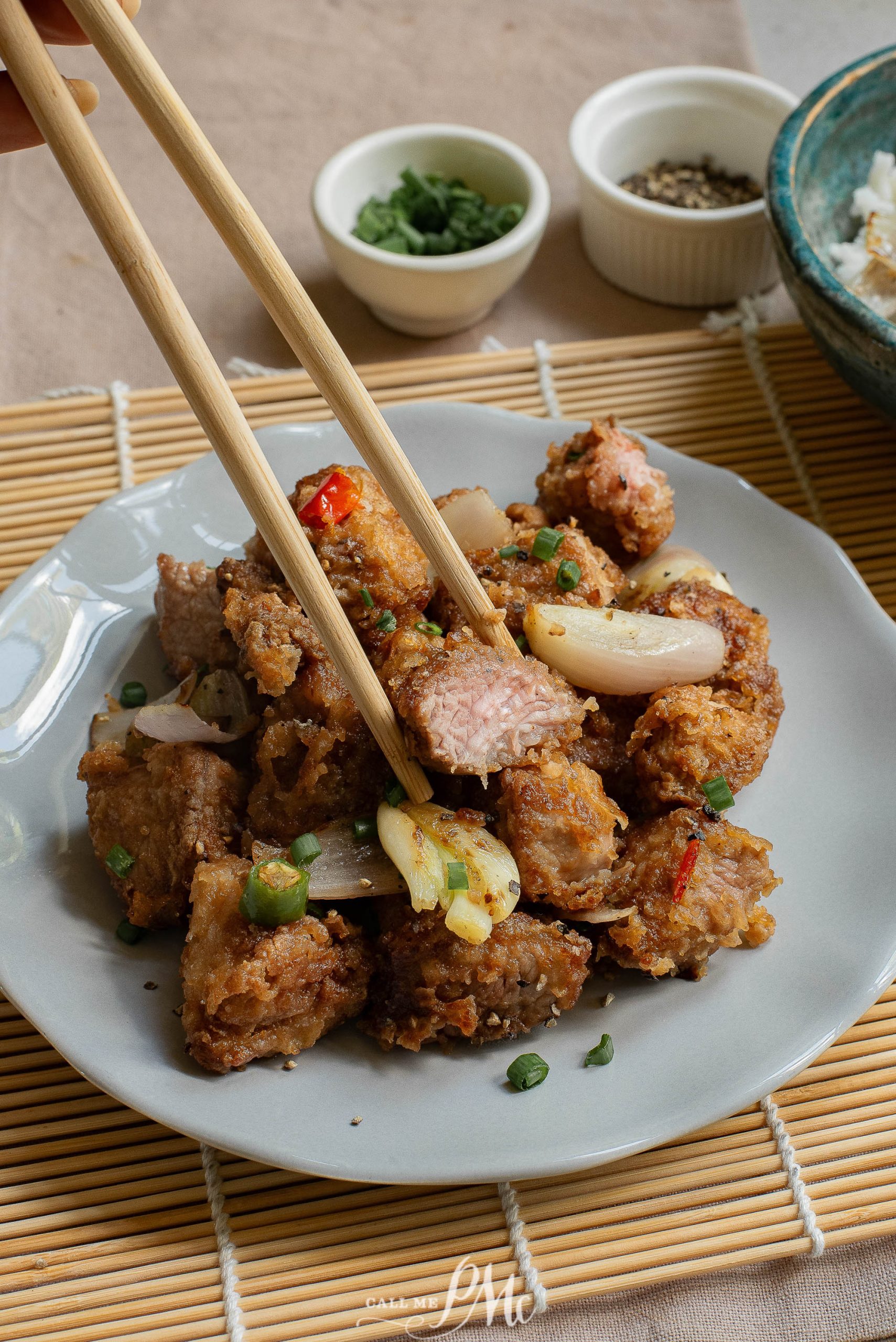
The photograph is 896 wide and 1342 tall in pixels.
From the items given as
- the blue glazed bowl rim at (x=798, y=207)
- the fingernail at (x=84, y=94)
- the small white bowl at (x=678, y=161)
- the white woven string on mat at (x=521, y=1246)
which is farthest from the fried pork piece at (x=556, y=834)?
the small white bowl at (x=678, y=161)

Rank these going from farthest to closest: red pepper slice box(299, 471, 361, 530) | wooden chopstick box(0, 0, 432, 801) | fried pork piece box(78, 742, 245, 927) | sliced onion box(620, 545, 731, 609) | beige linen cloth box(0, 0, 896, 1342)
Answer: beige linen cloth box(0, 0, 896, 1342), sliced onion box(620, 545, 731, 609), red pepper slice box(299, 471, 361, 530), fried pork piece box(78, 742, 245, 927), wooden chopstick box(0, 0, 432, 801)

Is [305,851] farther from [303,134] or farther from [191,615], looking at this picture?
[303,134]

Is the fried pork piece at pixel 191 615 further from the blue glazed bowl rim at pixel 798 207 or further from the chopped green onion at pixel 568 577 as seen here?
the blue glazed bowl rim at pixel 798 207

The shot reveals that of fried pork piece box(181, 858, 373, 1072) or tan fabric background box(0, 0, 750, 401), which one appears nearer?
fried pork piece box(181, 858, 373, 1072)

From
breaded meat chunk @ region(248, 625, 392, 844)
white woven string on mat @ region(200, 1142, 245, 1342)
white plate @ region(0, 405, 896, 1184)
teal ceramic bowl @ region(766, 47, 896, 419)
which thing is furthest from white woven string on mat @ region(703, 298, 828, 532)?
white woven string on mat @ region(200, 1142, 245, 1342)

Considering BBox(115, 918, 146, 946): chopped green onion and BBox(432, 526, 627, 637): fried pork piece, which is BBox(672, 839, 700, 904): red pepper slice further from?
BBox(115, 918, 146, 946): chopped green onion

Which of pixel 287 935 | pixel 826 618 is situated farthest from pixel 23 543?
pixel 826 618

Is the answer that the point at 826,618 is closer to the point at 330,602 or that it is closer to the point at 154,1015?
the point at 330,602
